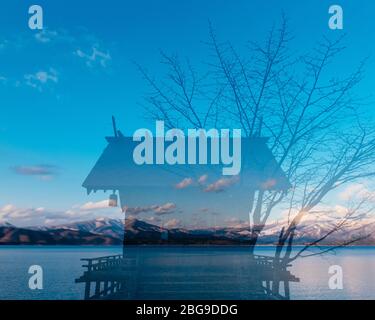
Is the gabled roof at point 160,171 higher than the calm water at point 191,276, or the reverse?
the gabled roof at point 160,171

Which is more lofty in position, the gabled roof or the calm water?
the gabled roof

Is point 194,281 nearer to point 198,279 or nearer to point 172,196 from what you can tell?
point 198,279

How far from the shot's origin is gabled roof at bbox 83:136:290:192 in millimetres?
4902

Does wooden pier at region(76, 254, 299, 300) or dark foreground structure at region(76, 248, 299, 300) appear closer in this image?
dark foreground structure at region(76, 248, 299, 300)

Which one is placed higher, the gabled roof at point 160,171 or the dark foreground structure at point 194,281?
the gabled roof at point 160,171

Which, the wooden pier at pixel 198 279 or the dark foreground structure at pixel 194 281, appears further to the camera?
the wooden pier at pixel 198 279

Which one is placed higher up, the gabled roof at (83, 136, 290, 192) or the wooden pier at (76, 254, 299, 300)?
the gabled roof at (83, 136, 290, 192)

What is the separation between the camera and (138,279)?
12344 millimetres

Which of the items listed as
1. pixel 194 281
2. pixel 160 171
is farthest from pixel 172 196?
pixel 194 281

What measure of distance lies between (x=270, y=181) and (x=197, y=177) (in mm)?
942

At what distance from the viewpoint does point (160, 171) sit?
11031 mm

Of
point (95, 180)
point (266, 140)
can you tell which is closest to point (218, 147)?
point (266, 140)

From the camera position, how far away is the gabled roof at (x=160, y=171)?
4.90 meters
